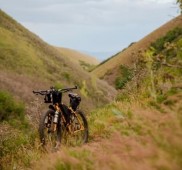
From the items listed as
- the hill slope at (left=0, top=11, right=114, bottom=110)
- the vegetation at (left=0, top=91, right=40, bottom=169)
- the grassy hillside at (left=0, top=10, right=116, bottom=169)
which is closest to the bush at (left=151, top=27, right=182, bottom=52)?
the hill slope at (left=0, top=11, right=114, bottom=110)

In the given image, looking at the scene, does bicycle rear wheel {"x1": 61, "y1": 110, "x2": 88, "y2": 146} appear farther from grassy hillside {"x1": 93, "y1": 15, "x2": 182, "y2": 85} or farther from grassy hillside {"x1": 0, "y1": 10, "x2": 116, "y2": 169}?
grassy hillside {"x1": 93, "y1": 15, "x2": 182, "y2": 85}

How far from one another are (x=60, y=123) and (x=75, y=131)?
0.49 meters

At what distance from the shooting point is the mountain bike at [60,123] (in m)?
9.10

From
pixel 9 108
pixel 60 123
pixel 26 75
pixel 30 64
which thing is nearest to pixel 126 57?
pixel 30 64

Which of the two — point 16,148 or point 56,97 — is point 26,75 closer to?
point 16,148

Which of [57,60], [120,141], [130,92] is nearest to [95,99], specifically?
[57,60]

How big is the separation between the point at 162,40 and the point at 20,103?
155ft

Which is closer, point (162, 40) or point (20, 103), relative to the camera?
point (20, 103)

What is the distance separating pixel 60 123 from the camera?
9.43 meters

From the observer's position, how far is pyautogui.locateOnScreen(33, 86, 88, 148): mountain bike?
29.8 feet

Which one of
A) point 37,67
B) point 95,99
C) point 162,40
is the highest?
point 162,40

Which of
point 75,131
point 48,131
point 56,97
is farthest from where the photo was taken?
point 75,131

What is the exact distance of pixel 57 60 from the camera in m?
64.5

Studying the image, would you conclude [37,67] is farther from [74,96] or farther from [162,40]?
[74,96]
